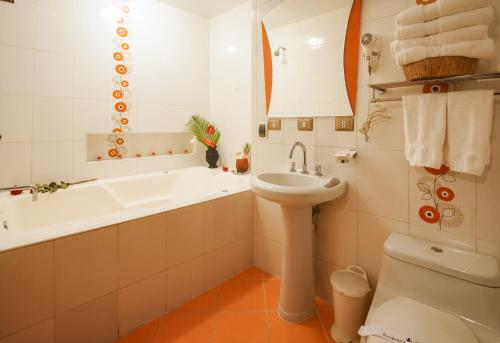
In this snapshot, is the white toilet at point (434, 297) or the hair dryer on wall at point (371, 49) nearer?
the white toilet at point (434, 297)

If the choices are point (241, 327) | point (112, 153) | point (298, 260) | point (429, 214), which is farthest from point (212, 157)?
point (429, 214)

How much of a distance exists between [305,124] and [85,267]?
1.43m

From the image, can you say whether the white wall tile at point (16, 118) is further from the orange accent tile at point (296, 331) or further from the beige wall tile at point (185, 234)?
the orange accent tile at point (296, 331)

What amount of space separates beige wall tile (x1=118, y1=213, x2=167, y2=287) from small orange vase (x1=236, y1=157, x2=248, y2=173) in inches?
45.9

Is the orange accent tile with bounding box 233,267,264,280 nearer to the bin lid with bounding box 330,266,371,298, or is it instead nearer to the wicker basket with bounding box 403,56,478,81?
the bin lid with bounding box 330,266,371,298

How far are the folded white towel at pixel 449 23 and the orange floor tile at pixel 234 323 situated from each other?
150 centimetres

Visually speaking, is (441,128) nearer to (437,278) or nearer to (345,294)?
(437,278)

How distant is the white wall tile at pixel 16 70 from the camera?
1.81 m

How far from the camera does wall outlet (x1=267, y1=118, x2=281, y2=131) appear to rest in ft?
6.32

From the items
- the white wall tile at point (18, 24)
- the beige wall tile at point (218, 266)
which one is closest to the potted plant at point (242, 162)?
the beige wall tile at point (218, 266)

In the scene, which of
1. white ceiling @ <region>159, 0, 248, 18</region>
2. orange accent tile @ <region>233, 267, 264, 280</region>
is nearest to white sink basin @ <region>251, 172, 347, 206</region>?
orange accent tile @ <region>233, 267, 264, 280</region>

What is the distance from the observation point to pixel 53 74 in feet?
6.61

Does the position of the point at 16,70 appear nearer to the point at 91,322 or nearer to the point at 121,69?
the point at 121,69

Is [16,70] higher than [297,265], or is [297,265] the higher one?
[16,70]
